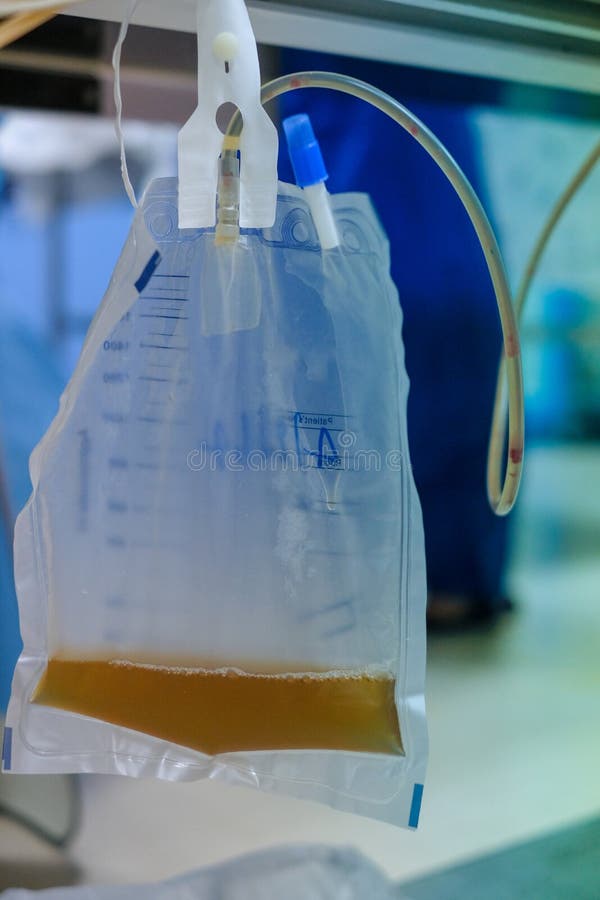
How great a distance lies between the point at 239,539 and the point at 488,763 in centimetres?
61

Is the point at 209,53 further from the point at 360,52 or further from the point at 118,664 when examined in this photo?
the point at 118,664

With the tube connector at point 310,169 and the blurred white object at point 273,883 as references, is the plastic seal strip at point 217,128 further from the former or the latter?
the blurred white object at point 273,883

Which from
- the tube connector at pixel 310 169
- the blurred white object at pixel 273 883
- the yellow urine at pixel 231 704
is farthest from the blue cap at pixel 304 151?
the blurred white object at pixel 273 883

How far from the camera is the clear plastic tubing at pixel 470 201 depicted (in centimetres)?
52

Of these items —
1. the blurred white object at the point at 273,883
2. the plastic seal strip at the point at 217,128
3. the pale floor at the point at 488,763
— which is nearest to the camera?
the plastic seal strip at the point at 217,128

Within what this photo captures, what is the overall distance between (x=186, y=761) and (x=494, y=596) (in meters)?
0.90

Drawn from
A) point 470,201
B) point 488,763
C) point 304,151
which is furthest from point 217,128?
point 488,763

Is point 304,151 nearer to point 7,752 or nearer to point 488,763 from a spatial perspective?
point 7,752

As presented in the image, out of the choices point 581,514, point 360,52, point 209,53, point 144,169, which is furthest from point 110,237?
point 581,514

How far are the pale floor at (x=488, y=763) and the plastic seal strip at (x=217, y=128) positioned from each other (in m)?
0.67

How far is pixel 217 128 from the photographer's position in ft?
1.67

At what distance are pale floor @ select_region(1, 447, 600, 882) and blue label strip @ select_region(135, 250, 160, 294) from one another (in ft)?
1.98

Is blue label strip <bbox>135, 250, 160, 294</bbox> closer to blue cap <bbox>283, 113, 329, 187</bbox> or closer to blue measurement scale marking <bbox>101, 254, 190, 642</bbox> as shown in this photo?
blue measurement scale marking <bbox>101, 254, 190, 642</bbox>

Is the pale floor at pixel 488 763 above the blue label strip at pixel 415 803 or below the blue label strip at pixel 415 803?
below
